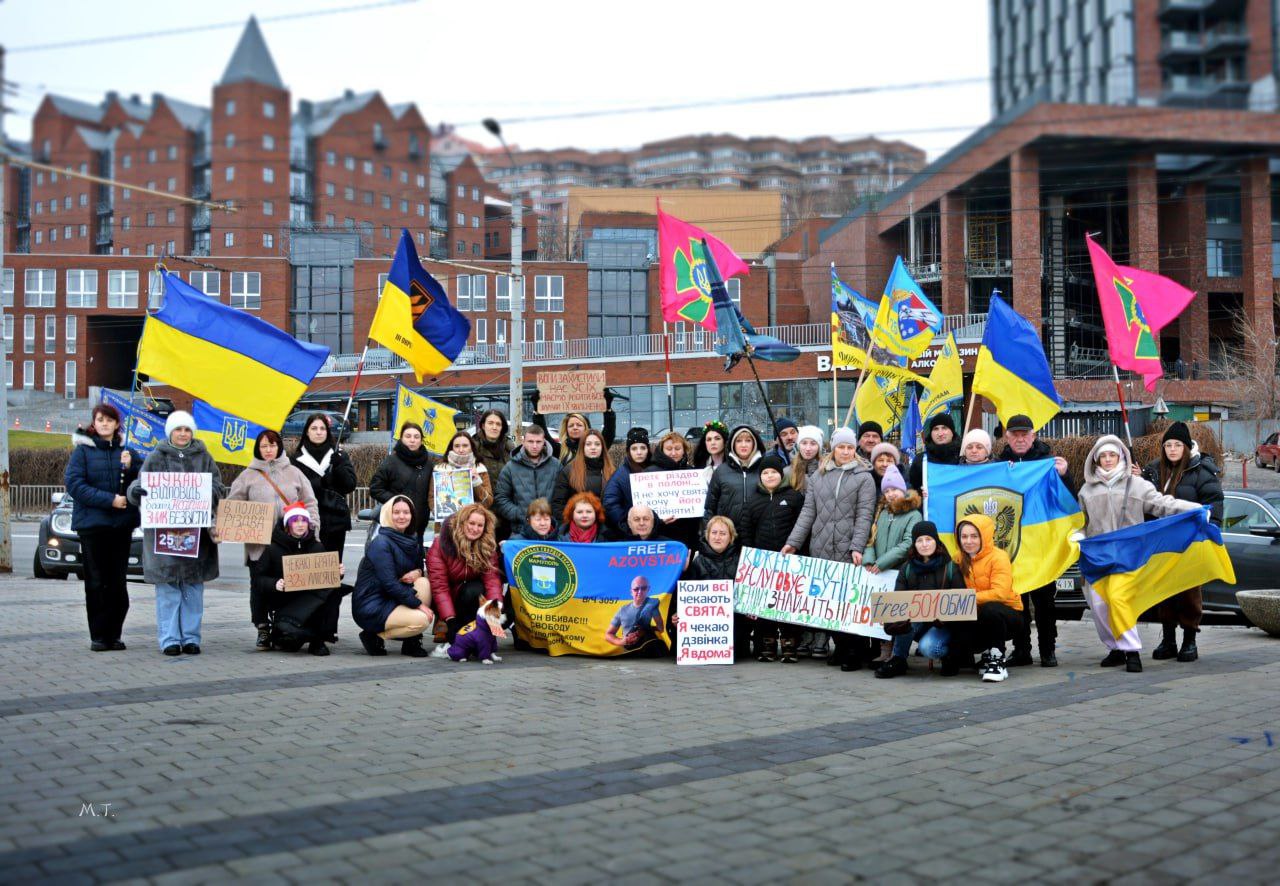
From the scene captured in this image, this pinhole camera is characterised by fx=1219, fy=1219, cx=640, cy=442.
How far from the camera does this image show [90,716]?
7562mm

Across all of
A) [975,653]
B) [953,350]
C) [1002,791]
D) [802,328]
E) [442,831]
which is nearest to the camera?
[442,831]

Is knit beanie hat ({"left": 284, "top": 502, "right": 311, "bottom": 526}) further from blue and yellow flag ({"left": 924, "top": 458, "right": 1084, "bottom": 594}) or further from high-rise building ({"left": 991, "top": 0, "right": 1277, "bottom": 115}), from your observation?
Result: high-rise building ({"left": 991, "top": 0, "right": 1277, "bottom": 115})

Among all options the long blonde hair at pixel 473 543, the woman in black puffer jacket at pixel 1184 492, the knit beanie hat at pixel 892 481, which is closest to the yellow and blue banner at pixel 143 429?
the long blonde hair at pixel 473 543

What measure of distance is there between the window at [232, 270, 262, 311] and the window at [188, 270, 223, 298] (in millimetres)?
1139

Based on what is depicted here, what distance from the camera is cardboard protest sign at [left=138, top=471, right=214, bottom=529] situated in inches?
396

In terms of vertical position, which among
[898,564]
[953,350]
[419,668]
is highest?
[953,350]

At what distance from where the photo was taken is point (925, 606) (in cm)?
923

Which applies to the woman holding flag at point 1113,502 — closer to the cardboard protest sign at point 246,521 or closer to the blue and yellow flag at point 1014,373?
the blue and yellow flag at point 1014,373

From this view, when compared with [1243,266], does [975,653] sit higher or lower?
lower

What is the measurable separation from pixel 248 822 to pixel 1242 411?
53.1m

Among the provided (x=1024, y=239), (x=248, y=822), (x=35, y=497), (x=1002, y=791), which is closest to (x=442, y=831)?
(x=248, y=822)

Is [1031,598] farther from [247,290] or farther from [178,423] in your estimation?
[247,290]

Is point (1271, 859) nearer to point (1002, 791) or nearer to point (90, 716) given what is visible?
point (1002, 791)

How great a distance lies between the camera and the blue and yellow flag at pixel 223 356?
11.7 meters
